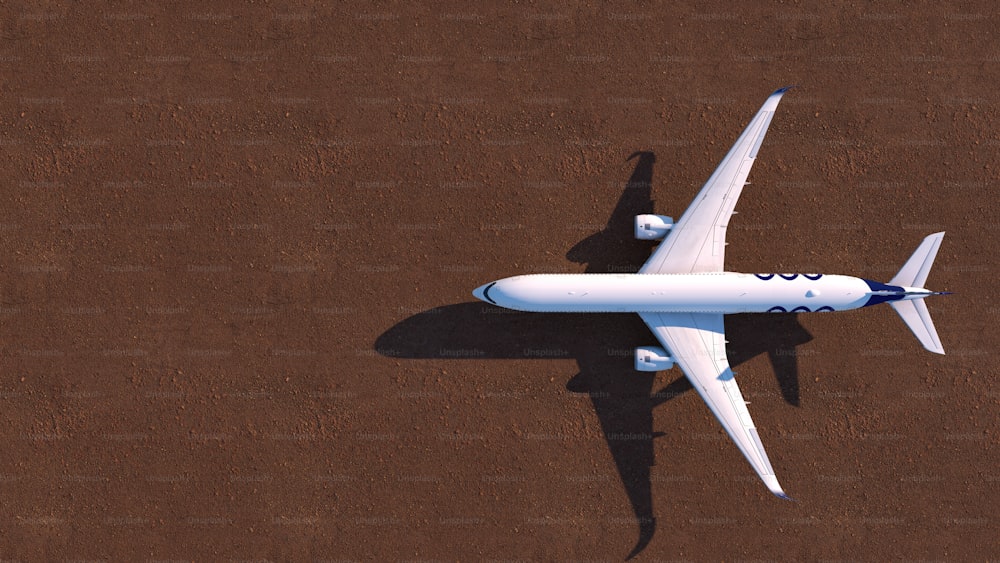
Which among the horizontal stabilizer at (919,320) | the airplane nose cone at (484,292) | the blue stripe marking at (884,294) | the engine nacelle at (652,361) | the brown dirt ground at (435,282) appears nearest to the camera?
the blue stripe marking at (884,294)

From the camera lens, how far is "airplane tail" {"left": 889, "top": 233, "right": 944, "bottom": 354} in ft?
26.8

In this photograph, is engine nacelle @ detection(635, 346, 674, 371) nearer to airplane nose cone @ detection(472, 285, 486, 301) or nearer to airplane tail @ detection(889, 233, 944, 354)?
airplane nose cone @ detection(472, 285, 486, 301)

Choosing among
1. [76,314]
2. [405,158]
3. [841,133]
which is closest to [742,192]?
[841,133]

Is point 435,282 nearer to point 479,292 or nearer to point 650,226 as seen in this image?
point 479,292

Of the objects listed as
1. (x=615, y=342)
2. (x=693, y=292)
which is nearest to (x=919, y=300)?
(x=693, y=292)

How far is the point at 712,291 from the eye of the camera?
8133mm

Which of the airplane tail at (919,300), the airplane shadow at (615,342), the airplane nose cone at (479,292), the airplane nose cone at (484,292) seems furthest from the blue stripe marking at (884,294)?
the airplane nose cone at (479,292)

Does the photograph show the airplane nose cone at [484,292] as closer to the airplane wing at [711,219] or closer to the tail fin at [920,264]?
the airplane wing at [711,219]

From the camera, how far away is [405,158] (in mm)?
9070

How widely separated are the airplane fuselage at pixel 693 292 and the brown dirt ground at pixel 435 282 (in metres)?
0.85

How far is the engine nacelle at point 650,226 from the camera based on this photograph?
848 cm

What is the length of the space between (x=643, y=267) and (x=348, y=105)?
5714 millimetres

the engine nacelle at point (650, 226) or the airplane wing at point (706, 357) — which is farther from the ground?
the engine nacelle at point (650, 226)

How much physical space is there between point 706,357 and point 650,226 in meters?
2.31
